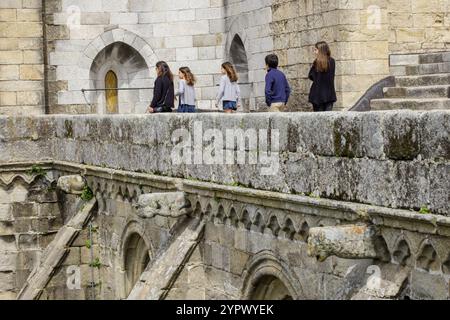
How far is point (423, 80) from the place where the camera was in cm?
1548

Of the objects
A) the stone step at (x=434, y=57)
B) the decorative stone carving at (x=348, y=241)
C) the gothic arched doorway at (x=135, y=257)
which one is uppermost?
the stone step at (x=434, y=57)

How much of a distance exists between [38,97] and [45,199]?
504 centimetres

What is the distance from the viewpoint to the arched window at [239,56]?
861 inches

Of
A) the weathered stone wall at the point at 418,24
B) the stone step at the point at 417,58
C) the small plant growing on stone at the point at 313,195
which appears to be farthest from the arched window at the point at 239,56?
the small plant growing on stone at the point at 313,195

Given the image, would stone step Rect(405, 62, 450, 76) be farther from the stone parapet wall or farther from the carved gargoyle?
the carved gargoyle

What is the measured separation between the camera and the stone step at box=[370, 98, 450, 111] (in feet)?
46.1

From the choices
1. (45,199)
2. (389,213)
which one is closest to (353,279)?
(389,213)

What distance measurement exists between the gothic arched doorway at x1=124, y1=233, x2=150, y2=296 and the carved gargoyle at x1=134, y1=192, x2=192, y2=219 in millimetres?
2331

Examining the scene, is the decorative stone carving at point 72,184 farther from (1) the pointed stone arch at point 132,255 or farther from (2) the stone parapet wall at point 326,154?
(2) the stone parapet wall at point 326,154

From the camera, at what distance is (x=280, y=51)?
19203 millimetres

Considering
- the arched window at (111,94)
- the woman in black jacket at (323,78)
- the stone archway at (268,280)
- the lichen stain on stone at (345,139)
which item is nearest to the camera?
the lichen stain on stone at (345,139)

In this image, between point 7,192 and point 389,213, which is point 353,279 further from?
point 7,192

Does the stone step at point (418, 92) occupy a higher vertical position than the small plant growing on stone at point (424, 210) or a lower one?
higher

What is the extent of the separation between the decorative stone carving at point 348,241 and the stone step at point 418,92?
6638 mm
